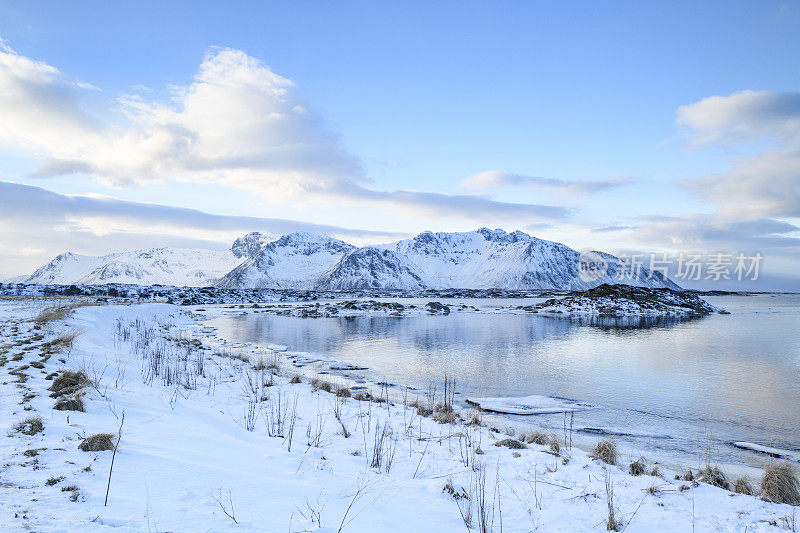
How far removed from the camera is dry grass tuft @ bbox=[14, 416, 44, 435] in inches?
257

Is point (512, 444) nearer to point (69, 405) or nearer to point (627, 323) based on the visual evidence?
point (69, 405)

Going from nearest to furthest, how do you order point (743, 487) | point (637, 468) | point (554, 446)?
point (743, 487), point (637, 468), point (554, 446)

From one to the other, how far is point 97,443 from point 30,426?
5.06 ft

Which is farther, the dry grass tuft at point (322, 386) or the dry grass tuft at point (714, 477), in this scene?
the dry grass tuft at point (322, 386)

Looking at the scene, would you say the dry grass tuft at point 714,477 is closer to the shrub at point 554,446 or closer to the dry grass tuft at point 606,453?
the dry grass tuft at point 606,453

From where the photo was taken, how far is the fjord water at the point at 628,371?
12523 mm

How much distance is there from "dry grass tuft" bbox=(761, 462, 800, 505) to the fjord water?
2642 millimetres

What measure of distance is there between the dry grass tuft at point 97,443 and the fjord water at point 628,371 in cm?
1118

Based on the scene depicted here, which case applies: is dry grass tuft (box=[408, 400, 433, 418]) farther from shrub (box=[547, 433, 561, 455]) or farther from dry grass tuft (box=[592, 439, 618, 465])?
dry grass tuft (box=[592, 439, 618, 465])

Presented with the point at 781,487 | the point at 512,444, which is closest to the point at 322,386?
the point at 512,444

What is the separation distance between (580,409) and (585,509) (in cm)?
842

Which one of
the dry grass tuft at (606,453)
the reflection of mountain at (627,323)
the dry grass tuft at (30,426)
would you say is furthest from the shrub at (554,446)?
the reflection of mountain at (627,323)

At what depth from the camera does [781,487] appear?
24.0 ft

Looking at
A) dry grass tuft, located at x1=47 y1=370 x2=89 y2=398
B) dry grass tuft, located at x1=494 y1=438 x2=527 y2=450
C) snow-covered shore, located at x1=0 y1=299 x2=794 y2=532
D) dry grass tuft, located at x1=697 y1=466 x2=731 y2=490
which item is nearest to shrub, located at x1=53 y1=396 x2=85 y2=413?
snow-covered shore, located at x1=0 y1=299 x2=794 y2=532
